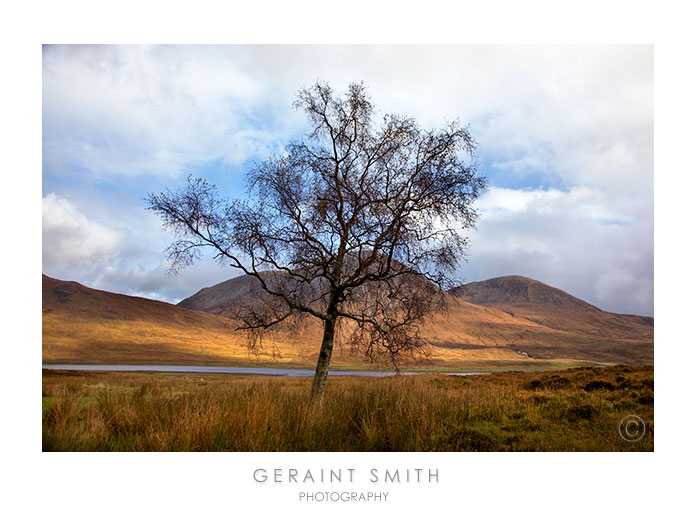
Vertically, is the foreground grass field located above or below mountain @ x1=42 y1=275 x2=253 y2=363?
above

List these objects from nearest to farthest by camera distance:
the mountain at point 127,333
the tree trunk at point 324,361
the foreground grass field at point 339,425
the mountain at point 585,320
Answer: the foreground grass field at point 339,425, the tree trunk at point 324,361, the mountain at point 127,333, the mountain at point 585,320

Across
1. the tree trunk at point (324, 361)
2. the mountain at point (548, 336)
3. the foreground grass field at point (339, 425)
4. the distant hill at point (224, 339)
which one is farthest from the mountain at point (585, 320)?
the foreground grass field at point (339, 425)

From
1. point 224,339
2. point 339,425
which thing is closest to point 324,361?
point 339,425

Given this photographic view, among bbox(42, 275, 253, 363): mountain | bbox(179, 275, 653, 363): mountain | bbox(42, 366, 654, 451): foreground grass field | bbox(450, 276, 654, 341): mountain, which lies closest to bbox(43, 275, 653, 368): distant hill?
bbox(42, 275, 253, 363): mountain

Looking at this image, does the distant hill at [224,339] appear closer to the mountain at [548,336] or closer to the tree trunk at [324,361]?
the mountain at [548,336]

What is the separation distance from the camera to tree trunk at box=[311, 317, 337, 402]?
9758 millimetres

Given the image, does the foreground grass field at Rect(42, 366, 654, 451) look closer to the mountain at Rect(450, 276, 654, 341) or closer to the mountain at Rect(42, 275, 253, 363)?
the mountain at Rect(42, 275, 253, 363)

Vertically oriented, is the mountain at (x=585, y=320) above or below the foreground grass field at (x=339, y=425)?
below

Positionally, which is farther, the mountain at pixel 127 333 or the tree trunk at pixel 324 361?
the mountain at pixel 127 333

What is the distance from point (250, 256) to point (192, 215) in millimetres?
1735

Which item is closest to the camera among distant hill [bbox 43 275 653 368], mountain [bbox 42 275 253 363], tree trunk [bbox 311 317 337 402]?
tree trunk [bbox 311 317 337 402]

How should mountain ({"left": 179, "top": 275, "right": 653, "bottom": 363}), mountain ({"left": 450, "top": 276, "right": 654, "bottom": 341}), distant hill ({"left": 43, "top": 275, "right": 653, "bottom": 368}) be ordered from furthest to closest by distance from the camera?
mountain ({"left": 450, "top": 276, "right": 654, "bottom": 341}) < mountain ({"left": 179, "top": 275, "right": 653, "bottom": 363}) < distant hill ({"left": 43, "top": 275, "right": 653, "bottom": 368})

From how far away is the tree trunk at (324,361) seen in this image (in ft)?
32.0
